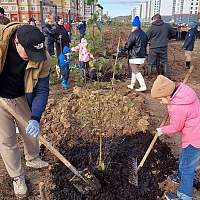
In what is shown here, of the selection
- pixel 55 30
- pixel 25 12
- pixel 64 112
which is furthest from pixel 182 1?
pixel 64 112

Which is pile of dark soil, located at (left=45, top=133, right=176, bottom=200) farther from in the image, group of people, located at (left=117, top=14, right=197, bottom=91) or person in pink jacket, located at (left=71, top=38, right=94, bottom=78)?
person in pink jacket, located at (left=71, top=38, right=94, bottom=78)

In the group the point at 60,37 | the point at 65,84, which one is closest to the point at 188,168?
the point at 65,84

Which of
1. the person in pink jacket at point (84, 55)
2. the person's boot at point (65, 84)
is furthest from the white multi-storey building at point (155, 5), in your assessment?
the person's boot at point (65, 84)

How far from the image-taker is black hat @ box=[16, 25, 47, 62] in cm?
237

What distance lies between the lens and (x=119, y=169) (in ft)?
10.9

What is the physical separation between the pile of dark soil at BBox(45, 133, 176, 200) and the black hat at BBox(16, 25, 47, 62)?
4.62ft

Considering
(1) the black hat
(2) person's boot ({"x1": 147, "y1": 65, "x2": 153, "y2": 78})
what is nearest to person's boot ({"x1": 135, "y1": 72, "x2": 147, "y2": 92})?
(2) person's boot ({"x1": 147, "y1": 65, "x2": 153, "y2": 78})

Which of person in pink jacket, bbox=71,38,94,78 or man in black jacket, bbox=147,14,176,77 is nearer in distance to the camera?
person in pink jacket, bbox=71,38,94,78

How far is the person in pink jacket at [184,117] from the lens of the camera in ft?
8.52

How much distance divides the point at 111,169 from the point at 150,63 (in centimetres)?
482

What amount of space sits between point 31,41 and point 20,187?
153cm

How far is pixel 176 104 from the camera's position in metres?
2.60

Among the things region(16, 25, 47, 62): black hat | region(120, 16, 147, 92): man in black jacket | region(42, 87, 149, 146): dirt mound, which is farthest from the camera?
region(120, 16, 147, 92): man in black jacket

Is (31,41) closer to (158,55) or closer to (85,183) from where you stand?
(85,183)
